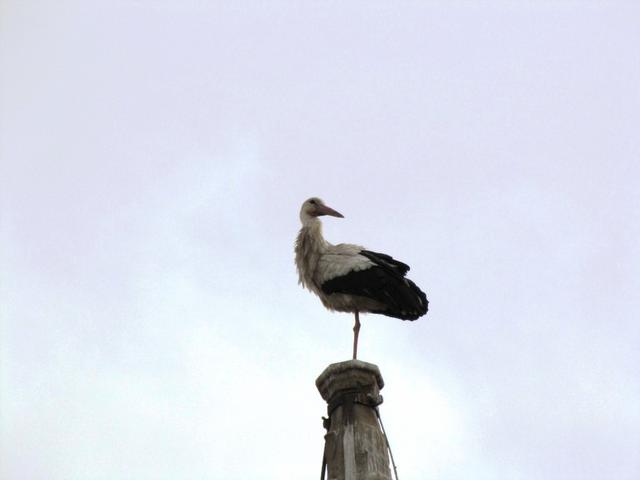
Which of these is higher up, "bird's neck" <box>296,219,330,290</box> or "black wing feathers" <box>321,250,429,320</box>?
"bird's neck" <box>296,219,330,290</box>

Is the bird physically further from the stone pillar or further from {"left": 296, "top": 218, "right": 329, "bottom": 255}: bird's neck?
the stone pillar

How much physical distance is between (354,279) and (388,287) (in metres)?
0.46

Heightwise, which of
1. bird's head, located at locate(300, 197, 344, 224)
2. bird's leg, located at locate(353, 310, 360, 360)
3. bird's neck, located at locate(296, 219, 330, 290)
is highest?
bird's head, located at locate(300, 197, 344, 224)

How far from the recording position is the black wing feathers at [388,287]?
1025 centimetres

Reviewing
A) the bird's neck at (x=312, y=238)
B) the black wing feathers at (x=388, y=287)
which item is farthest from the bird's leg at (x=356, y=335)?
the bird's neck at (x=312, y=238)

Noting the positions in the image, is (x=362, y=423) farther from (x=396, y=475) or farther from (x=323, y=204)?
(x=323, y=204)

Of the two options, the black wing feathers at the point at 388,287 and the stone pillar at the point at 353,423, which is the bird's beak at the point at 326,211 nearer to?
the black wing feathers at the point at 388,287

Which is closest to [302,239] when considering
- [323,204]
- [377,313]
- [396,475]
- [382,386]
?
[323,204]

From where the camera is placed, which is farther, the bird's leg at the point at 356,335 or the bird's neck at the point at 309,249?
the bird's neck at the point at 309,249

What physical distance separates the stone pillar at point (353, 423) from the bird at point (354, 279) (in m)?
1.74

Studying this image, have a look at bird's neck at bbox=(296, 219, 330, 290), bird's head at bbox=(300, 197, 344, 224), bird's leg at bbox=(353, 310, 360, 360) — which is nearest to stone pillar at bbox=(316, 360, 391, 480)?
bird's leg at bbox=(353, 310, 360, 360)

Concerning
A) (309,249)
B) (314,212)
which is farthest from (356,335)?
(314,212)

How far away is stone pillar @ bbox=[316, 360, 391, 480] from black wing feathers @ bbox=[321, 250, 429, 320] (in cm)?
182

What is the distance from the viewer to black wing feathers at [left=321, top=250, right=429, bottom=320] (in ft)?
33.6
